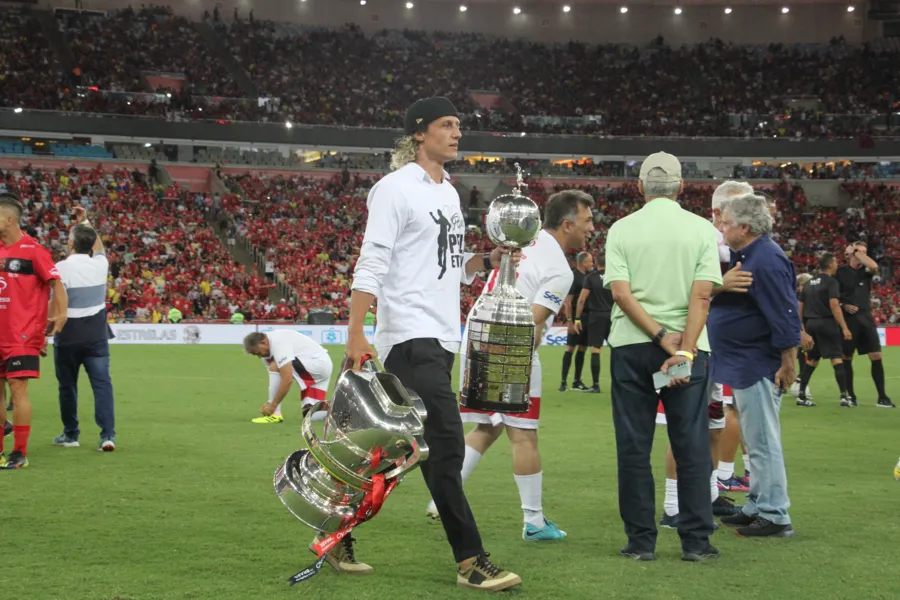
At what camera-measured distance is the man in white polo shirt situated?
8.95m

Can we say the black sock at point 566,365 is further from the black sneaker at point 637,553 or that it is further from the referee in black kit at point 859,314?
the black sneaker at point 637,553

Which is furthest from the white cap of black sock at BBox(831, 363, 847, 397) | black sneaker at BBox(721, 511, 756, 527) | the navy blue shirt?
black sock at BBox(831, 363, 847, 397)

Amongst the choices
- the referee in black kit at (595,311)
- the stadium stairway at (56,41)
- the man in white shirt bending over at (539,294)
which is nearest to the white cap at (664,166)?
the man in white shirt bending over at (539,294)

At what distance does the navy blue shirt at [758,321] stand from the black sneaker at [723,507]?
1016 mm

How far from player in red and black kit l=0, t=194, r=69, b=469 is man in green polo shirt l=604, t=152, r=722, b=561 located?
16.2 feet

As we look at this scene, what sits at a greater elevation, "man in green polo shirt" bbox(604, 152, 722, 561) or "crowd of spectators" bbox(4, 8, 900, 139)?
"crowd of spectators" bbox(4, 8, 900, 139)

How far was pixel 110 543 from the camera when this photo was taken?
5559 mm

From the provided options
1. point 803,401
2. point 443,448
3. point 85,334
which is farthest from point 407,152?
point 803,401

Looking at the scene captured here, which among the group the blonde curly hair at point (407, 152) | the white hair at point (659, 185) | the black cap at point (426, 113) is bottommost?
the white hair at point (659, 185)

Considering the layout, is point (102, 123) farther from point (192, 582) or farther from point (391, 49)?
point (192, 582)

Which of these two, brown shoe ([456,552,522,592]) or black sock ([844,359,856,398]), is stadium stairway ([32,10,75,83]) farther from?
brown shoe ([456,552,522,592])

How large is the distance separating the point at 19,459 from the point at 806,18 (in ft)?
190

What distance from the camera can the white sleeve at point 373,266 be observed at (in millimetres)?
4691

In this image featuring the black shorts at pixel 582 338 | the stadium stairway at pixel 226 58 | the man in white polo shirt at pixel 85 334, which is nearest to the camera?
the man in white polo shirt at pixel 85 334
